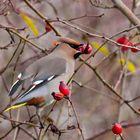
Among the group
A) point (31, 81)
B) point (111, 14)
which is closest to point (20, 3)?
point (31, 81)

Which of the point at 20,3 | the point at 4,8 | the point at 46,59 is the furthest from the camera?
the point at 20,3

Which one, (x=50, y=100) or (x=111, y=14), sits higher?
(x=111, y=14)

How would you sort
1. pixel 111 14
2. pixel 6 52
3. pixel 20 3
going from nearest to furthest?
pixel 20 3, pixel 6 52, pixel 111 14

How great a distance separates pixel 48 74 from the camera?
3.80 meters

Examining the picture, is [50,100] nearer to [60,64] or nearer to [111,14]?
[60,64]

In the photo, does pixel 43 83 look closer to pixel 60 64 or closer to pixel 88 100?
pixel 60 64

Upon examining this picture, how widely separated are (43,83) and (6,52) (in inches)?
71.1

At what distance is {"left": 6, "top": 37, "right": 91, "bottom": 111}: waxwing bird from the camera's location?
353cm

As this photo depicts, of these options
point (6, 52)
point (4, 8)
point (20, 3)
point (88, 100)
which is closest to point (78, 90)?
point (88, 100)

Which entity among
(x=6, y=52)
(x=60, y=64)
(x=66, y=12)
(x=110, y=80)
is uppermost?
(x=66, y=12)

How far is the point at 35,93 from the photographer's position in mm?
3643

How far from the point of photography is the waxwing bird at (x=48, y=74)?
3.53 metres

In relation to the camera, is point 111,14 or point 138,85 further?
point 111,14

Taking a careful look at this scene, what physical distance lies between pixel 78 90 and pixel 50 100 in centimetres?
247
